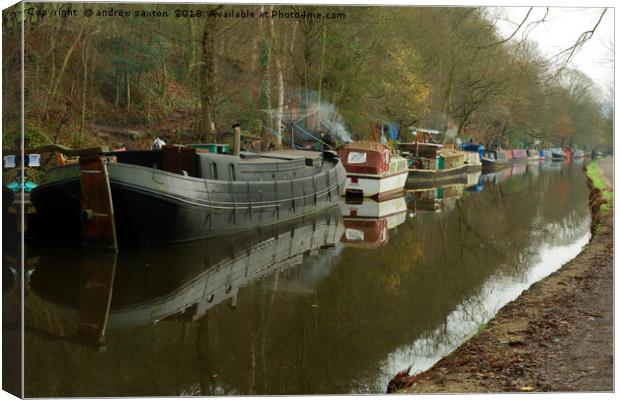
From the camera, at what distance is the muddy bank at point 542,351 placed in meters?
4.95

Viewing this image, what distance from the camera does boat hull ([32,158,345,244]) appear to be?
11.2 m

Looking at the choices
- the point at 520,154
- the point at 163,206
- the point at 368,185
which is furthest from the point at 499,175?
the point at 163,206

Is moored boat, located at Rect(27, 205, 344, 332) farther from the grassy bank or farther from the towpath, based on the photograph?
the towpath

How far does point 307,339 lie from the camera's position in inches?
271

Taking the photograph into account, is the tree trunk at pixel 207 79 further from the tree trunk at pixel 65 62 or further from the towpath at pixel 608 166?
the towpath at pixel 608 166

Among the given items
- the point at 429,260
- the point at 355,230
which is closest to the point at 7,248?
→ the point at 429,260

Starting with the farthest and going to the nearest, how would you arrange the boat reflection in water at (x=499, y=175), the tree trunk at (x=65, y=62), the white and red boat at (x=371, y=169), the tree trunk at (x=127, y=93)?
the boat reflection in water at (x=499, y=175), the white and red boat at (x=371, y=169), the tree trunk at (x=127, y=93), the tree trunk at (x=65, y=62)

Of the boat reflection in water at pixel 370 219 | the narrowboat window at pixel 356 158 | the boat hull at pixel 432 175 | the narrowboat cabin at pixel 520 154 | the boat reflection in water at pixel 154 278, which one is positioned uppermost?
the narrowboat cabin at pixel 520 154

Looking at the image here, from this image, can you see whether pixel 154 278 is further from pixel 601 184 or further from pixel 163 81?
pixel 601 184

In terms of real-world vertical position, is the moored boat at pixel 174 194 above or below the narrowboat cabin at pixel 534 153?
below

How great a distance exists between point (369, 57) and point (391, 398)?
227 inches

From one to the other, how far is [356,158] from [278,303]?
12358 millimetres

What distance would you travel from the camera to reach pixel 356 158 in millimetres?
20500

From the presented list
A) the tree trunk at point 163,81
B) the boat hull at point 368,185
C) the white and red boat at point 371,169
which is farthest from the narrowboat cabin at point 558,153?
the boat hull at point 368,185
